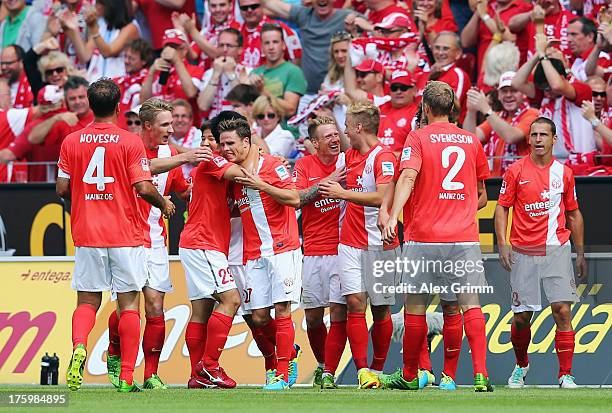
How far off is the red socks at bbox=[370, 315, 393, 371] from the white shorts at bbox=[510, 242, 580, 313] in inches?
51.9

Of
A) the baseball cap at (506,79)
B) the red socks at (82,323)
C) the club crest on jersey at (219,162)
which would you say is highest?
the baseball cap at (506,79)

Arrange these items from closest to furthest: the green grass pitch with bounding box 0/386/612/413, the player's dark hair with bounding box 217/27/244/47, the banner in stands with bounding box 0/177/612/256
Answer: the green grass pitch with bounding box 0/386/612/413 < the banner in stands with bounding box 0/177/612/256 < the player's dark hair with bounding box 217/27/244/47

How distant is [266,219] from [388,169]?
1.13 m

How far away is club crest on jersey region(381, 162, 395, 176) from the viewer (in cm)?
1134

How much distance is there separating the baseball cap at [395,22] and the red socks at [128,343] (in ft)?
22.4

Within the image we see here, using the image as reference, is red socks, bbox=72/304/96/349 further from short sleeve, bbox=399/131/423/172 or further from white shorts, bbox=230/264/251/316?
short sleeve, bbox=399/131/423/172

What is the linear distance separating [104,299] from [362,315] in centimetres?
334

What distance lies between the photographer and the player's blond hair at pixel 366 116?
38.1ft

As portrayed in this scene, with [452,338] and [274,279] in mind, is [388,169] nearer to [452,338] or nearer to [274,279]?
[274,279]

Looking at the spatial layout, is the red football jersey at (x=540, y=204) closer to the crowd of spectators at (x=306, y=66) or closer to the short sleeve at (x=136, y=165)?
the crowd of spectators at (x=306, y=66)

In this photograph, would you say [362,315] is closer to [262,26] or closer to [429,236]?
[429,236]

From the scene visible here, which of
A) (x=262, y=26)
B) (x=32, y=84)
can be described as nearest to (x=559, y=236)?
(x=262, y=26)

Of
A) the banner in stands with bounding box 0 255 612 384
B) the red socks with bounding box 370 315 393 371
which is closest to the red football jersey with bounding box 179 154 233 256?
the red socks with bounding box 370 315 393 371

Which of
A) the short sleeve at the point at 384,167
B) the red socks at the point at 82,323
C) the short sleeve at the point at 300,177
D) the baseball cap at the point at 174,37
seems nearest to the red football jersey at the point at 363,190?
the short sleeve at the point at 384,167
